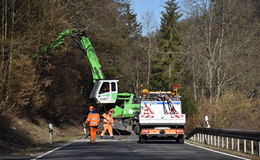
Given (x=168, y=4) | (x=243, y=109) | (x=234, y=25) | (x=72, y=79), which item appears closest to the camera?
(x=243, y=109)

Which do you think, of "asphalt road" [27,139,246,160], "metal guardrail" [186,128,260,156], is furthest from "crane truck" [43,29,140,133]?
"asphalt road" [27,139,246,160]

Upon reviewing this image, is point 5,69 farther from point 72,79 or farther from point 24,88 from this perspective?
point 72,79

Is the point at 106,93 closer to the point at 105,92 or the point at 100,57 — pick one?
the point at 105,92

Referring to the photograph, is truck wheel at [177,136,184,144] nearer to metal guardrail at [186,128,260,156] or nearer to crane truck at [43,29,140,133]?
metal guardrail at [186,128,260,156]

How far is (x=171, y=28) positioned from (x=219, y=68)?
31319 millimetres

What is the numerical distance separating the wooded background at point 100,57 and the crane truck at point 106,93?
798 millimetres

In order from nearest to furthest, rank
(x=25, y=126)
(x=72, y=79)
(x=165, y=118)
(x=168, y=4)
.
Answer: (x=165, y=118) → (x=25, y=126) → (x=72, y=79) → (x=168, y=4)

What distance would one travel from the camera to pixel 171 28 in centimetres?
7056

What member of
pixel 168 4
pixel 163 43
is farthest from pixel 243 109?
pixel 168 4

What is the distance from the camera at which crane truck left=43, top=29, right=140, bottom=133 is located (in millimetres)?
33906

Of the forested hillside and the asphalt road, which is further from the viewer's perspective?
the forested hillside

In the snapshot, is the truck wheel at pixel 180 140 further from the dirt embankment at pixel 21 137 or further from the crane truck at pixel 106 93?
the crane truck at pixel 106 93

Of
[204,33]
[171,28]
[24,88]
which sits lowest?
[24,88]

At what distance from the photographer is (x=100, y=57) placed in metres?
47.0
